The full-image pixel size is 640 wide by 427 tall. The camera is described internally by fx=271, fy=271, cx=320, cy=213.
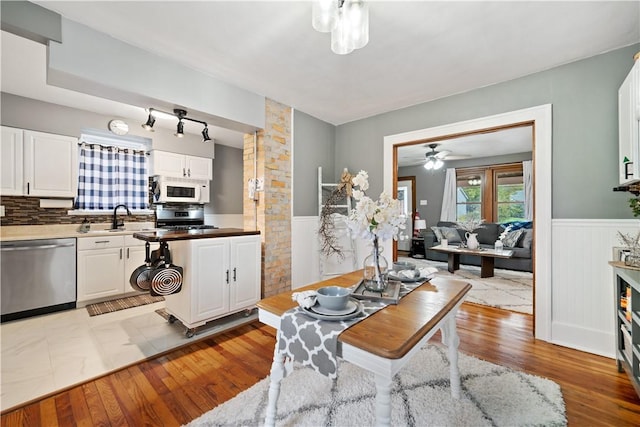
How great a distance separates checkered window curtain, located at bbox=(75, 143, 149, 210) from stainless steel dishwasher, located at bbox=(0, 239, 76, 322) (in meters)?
0.87

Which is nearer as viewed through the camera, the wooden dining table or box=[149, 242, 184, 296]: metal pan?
the wooden dining table

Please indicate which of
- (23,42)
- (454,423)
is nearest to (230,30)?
(23,42)

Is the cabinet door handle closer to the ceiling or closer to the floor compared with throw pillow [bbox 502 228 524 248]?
closer to the ceiling

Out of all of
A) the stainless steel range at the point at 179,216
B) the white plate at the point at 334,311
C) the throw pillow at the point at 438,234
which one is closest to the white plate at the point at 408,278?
the white plate at the point at 334,311

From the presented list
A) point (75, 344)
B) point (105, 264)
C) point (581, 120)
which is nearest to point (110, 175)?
point (105, 264)

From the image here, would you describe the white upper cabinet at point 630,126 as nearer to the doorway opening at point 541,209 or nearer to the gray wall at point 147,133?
the doorway opening at point 541,209

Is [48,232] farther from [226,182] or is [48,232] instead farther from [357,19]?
[357,19]

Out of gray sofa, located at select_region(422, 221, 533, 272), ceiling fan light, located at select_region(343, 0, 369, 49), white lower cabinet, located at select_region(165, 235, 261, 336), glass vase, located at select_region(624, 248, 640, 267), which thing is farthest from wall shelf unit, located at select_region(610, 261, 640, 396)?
gray sofa, located at select_region(422, 221, 533, 272)

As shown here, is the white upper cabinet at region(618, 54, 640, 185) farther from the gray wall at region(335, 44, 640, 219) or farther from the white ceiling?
the white ceiling

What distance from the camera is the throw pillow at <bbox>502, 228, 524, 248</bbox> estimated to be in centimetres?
→ 509

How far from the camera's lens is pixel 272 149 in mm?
3275

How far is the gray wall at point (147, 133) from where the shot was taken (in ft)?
10.1

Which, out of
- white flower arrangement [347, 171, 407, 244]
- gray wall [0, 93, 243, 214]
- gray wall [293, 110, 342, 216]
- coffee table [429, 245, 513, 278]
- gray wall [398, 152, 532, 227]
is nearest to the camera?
white flower arrangement [347, 171, 407, 244]

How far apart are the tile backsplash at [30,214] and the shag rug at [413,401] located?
3.44 m
